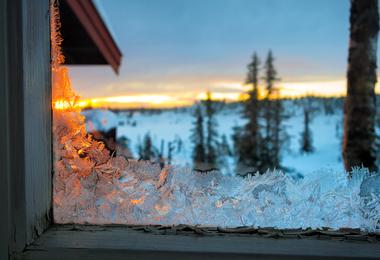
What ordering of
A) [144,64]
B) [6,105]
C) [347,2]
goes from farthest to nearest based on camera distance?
[144,64] < [347,2] < [6,105]

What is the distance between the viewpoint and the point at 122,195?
592 millimetres

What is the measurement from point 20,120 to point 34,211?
0.12 m

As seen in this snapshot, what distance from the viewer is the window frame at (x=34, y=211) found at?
47 cm

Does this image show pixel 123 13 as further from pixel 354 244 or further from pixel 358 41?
pixel 354 244

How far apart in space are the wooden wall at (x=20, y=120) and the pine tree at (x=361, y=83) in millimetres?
2995

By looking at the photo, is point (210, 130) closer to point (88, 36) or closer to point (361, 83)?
point (88, 36)

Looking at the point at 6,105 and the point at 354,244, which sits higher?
the point at 6,105

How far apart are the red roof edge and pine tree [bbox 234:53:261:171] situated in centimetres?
1313

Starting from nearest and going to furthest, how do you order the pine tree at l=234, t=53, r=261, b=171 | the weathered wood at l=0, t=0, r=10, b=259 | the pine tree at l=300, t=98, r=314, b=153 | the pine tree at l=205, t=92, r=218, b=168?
the weathered wood at l=0, t=0, r=10, b=259
the pine tree at l=234, t=53, r=261, b=171
the pine tree at l=300, t=98, r=314, b=153
the pine tree at l=205, t=92, r=218, b=168

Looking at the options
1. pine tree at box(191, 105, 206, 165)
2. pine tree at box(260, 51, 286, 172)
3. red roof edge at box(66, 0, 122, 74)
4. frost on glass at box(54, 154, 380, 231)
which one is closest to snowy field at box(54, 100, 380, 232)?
frost on glass at box(54, 154, 380, 231)

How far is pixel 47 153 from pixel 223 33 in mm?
10319

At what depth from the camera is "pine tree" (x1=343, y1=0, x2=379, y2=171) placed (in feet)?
10.4

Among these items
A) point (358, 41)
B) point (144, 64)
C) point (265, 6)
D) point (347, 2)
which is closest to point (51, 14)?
point (358, 41)

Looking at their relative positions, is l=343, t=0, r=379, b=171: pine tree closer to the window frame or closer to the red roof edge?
the red roof edge
